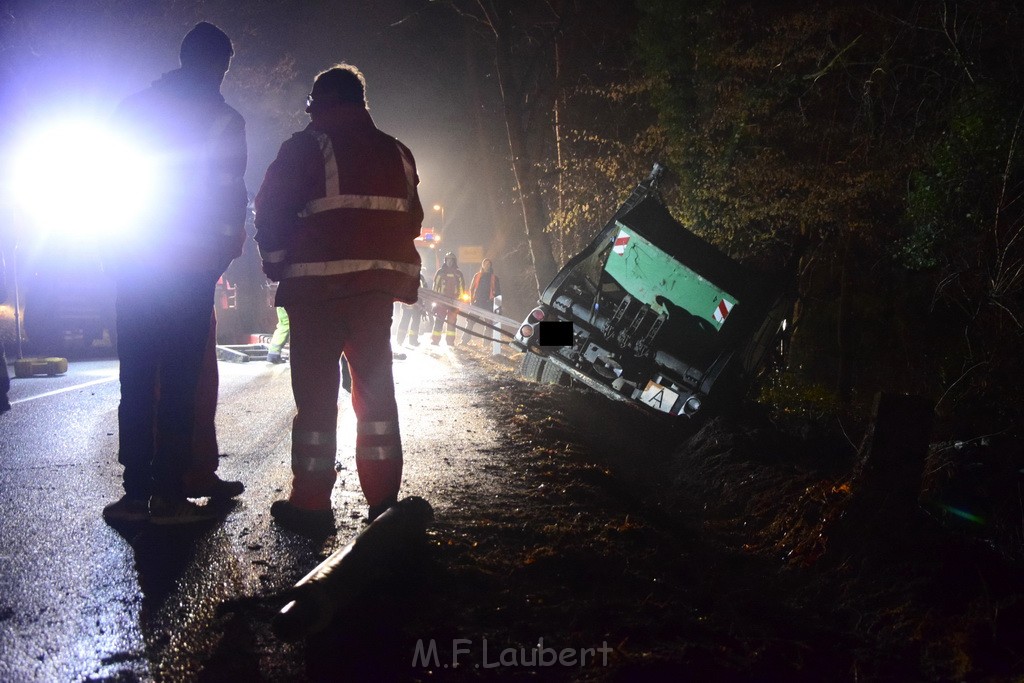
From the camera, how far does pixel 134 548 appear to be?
119 inches

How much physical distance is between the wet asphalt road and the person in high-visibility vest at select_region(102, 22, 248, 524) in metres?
0.25

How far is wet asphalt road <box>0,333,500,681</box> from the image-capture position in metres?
2.19

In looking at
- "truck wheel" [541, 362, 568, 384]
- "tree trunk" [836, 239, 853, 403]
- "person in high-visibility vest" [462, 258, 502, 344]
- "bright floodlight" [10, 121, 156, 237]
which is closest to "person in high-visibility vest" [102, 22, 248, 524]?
"bright floodlight" [10, 121, 156, 237]

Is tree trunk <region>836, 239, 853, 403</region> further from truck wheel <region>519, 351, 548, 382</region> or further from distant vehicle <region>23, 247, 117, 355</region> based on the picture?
distant vehicle <region>23, 247, 117, 355</region>

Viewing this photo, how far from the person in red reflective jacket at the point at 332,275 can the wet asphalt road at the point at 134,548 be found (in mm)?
280

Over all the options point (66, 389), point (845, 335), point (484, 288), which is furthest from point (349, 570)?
point (484, 288)

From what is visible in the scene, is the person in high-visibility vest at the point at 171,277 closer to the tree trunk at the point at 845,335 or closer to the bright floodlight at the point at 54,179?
the bright floodlight at the point at 54,179

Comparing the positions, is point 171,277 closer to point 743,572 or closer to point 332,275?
point 332,275

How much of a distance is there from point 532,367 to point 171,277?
656 centimetres

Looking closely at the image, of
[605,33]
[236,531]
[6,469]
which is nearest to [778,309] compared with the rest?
[236,531]

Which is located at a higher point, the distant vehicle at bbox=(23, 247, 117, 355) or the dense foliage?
the dense foliage

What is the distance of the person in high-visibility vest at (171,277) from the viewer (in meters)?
3.34

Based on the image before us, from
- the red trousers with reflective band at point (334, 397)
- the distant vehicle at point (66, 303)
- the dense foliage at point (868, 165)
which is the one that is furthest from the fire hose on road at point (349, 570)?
the distant vehicle at point (66, 303)

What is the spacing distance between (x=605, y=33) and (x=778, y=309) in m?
10.6
